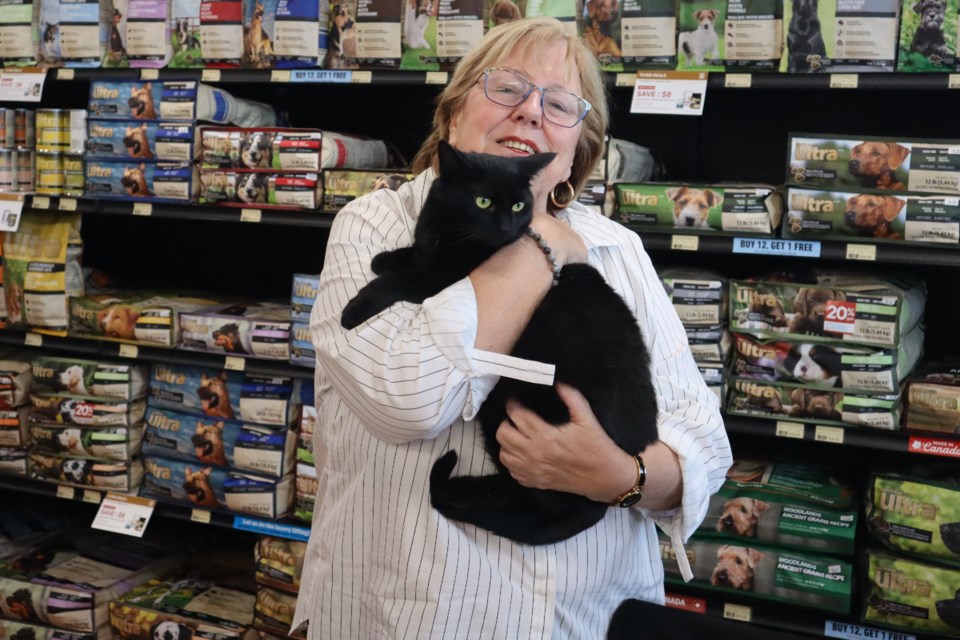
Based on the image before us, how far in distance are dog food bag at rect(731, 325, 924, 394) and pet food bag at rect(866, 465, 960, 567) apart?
25 centimetres

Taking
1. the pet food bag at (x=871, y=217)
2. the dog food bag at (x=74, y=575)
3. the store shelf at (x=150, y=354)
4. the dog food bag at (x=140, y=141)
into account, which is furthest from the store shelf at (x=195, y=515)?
the pet food bag at (x=871, y=217)

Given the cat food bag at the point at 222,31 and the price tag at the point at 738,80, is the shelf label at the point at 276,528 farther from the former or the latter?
the price tag at the point at 738,80

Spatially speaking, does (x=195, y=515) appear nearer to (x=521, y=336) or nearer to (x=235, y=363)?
(x=235, y=363)

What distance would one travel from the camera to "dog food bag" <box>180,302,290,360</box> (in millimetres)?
2781

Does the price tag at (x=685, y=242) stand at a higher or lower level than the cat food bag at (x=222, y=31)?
lower

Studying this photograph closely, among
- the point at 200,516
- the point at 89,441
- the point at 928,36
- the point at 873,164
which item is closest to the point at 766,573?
the point at 873,164

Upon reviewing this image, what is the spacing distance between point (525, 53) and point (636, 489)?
0.71 meters

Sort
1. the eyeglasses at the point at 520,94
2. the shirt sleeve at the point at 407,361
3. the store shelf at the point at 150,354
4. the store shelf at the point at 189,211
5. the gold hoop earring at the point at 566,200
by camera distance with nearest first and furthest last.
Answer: the shirt sleeve at the point at 407,361, the eyeglasses at the point at 520,94, the gold hoop earring at the point at 566,200, the store shelf at the point at 189,211, the store shelf at the point at 150,354

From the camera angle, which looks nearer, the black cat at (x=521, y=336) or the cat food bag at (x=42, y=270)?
the black cat at (x=521, y=336)

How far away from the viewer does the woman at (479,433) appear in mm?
1119

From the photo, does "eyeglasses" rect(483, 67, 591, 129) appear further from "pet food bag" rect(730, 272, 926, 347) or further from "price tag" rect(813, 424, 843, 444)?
"price tag" rect(813, 424, 843, 444)

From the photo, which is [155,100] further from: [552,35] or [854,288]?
[854,288]

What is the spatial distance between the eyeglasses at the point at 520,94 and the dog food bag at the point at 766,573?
1476 mm

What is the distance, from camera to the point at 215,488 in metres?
2.89
